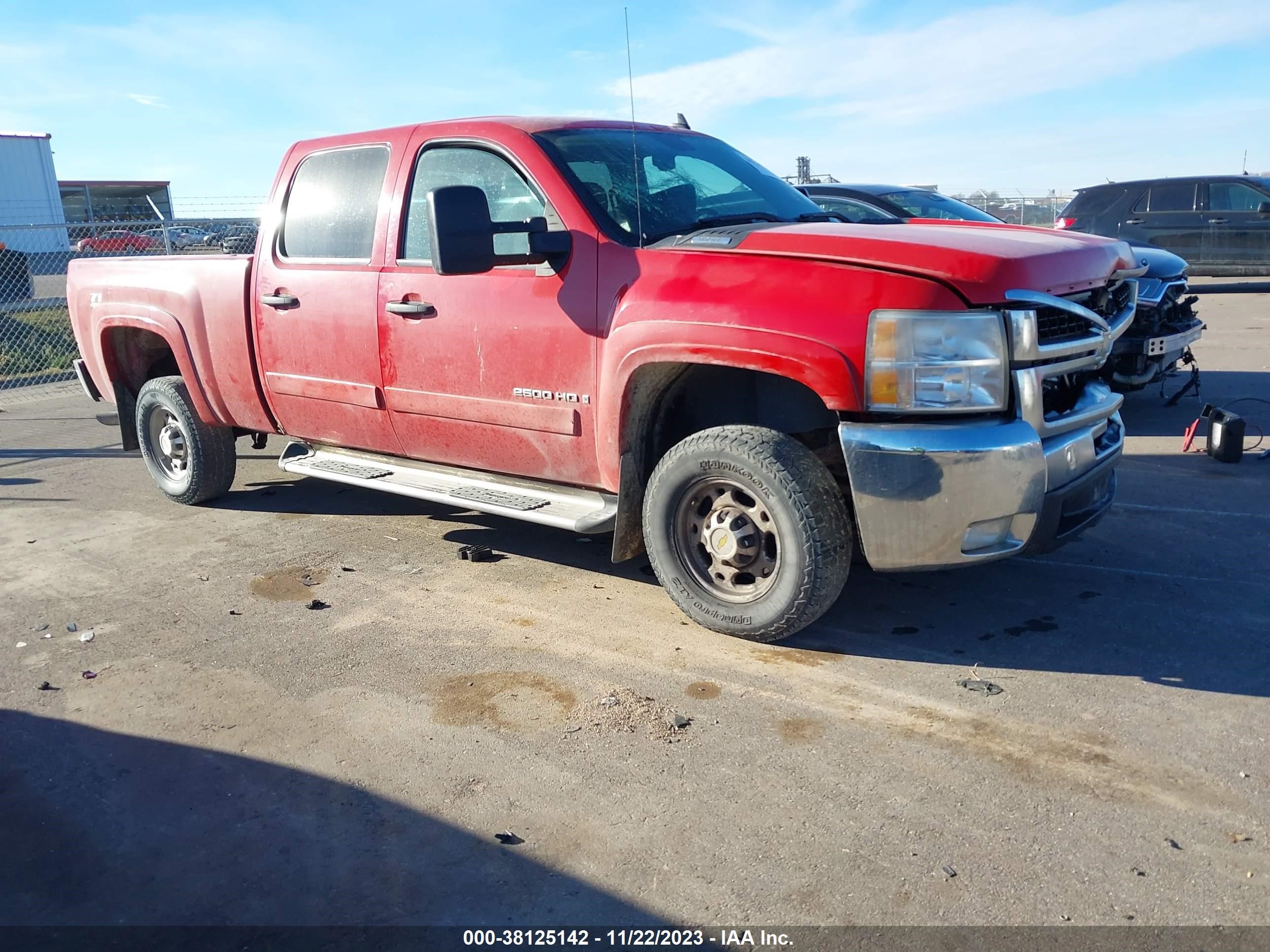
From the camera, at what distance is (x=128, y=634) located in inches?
173

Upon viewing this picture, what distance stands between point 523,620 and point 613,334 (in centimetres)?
127

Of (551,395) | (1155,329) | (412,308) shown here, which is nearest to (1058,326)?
(551,395)

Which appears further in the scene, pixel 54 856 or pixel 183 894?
pixel 54 856

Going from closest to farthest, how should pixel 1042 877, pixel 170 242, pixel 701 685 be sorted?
pixel 1042 877 → pixel 701 685 → pixel 170 242

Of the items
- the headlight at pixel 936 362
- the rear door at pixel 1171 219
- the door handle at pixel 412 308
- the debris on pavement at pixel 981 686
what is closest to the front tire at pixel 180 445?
the door handle at pixel 412 308

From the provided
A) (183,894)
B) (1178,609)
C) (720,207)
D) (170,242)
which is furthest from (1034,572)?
(170,242)

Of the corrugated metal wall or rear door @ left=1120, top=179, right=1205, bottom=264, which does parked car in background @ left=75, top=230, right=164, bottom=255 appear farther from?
rear door @ left=1120, top=179, right=1205, bottom=264

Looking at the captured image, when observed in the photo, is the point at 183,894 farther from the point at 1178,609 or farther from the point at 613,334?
the point at 1178,609

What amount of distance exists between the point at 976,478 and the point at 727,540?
97 centimetres

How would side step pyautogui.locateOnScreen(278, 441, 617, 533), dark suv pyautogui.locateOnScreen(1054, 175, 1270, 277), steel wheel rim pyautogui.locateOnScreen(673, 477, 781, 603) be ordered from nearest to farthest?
steel wheel rim pyautogui.locateOnScreen(673, 477, 781, 603), side step pyautogui.locateOnScreen(278, 441, 617, 533), dark suv pyautogui.locateOnScreen(1054, 175, 1270, 277)

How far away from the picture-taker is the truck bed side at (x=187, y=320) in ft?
18.4

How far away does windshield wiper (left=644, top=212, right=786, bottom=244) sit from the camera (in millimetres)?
4191

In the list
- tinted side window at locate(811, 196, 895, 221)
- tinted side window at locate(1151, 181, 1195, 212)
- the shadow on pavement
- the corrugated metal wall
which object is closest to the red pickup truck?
the shadow on pavement

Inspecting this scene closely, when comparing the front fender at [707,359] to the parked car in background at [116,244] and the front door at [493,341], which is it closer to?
the front door at [493,341]
